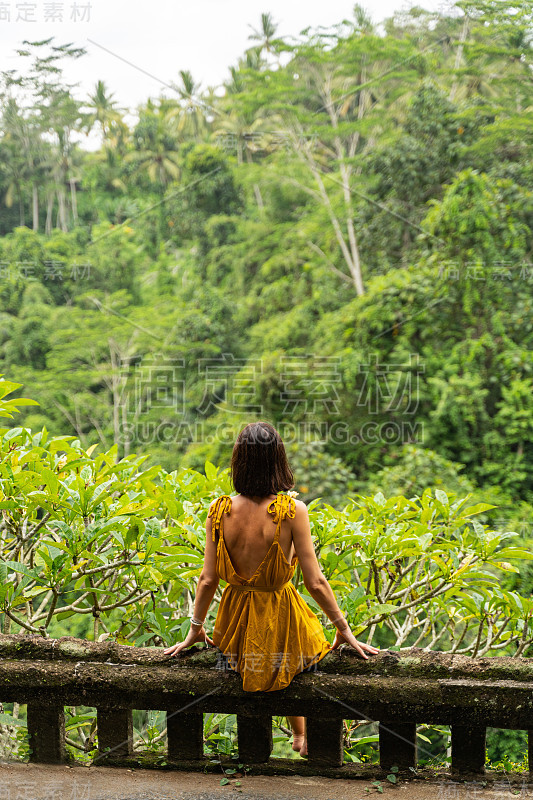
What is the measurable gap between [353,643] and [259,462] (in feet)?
1.05

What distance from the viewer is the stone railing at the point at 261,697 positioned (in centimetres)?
97

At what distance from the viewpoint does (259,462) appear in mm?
1082

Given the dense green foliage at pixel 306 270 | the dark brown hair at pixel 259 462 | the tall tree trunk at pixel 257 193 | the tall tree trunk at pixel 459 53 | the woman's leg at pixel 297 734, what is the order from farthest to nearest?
the tall tree trunk at pixel 257 193, the tall tree trunk at pixel 459 53, the dense green foliage at pixel 306 270, the woman's leg at pixel 297 734, the dark brown hair at pixel 259 462

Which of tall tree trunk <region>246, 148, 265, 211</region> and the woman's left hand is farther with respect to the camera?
tall tree trunk <region>246, 148, 265, 211</region>

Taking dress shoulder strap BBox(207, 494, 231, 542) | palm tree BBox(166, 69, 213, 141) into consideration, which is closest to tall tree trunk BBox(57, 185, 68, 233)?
palm tree BBox(166, 69, 213, 141)

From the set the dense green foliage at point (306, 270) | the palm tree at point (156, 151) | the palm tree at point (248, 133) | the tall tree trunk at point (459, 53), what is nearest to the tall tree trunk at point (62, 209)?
the dense green foliage at point (306, 270)

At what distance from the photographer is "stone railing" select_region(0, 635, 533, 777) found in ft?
3.18

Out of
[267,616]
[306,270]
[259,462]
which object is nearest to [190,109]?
[306,270]

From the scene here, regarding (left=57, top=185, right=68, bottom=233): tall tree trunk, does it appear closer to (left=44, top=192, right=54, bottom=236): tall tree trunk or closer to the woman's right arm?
(left=44, top=192, right=54, bottom=236): tall tree trunk

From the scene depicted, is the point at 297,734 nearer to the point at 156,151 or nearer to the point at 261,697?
the point at 261,697

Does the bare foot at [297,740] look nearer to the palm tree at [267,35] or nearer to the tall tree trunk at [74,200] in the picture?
the palm tree at [267,35]

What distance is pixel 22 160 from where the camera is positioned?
11.4m

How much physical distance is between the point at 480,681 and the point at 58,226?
11458 millimetres

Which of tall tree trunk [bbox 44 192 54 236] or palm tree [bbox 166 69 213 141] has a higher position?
palm tree [bbox 166 69 213 141]
